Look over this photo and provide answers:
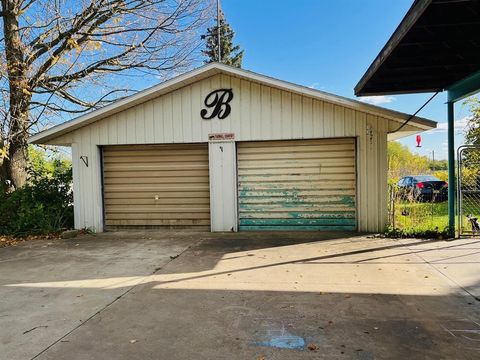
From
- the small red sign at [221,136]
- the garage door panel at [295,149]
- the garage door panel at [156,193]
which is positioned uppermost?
the small red sign at [221,136]

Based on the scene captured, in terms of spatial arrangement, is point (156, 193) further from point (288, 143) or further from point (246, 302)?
point (246, 302)

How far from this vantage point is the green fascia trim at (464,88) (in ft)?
19.9

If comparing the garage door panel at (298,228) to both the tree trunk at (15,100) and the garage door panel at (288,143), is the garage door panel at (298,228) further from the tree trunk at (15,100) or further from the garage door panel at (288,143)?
the tree trunk at (15,100)

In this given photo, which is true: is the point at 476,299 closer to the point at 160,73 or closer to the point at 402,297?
the point at 402,297

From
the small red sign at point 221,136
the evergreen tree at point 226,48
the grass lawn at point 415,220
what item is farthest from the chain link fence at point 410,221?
the evergreen tree at point 226,48

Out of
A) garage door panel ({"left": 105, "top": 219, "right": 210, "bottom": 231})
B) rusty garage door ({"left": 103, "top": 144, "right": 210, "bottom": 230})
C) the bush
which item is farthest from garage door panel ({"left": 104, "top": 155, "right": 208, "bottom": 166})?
the bush

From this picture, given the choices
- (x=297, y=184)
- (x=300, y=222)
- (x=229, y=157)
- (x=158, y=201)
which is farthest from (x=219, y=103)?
(x=300, y=222)

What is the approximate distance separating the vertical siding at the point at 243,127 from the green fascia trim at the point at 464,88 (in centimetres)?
126

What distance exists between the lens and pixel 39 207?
9.15 metres

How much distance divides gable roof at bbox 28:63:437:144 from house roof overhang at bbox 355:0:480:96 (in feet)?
1.66

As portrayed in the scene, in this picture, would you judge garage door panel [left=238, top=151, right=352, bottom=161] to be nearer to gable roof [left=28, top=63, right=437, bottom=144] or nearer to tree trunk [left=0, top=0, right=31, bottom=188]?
gable roof [left=28, top=63, right=437, bottom=144]

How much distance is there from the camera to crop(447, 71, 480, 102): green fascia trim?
6.06 m

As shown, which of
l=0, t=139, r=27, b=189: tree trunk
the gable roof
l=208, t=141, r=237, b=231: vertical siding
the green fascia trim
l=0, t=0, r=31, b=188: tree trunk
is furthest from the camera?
l=0, t=139, r=27, b=189: tree trunk

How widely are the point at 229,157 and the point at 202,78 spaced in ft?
6.52
